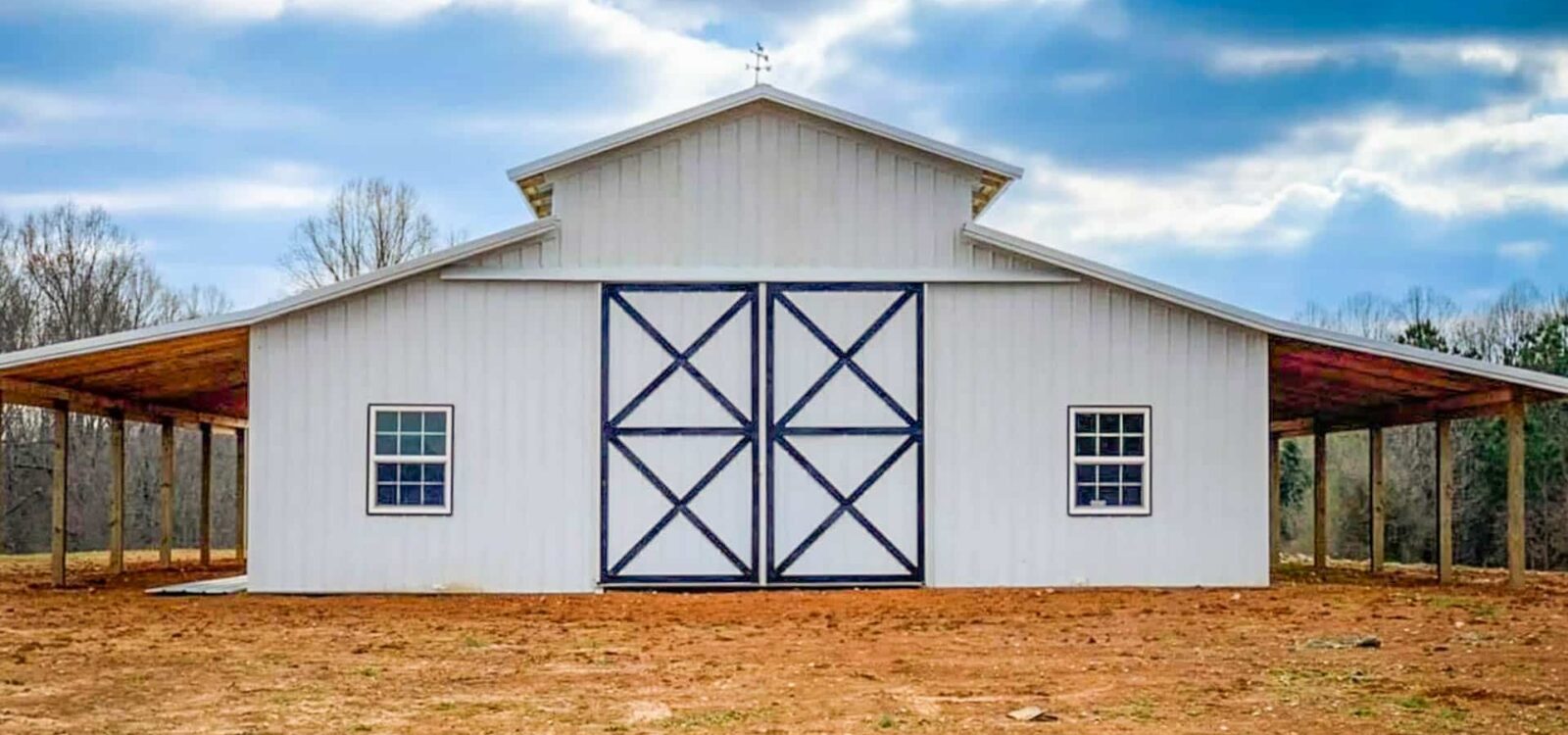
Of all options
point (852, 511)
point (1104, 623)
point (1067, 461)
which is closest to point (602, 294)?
point (852, 511)

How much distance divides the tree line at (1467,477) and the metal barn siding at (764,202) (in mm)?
21234

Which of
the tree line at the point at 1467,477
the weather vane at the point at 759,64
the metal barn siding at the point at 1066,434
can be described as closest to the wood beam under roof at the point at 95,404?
the weather vane at the point at 759,64

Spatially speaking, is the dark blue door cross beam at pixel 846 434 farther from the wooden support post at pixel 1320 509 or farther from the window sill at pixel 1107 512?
the wooden support post at pixel 1320 509

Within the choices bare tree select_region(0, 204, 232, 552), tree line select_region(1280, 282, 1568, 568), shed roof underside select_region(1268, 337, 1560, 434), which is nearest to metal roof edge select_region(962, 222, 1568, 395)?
shed roof underside select_region(1268, 337, 1560, 434)

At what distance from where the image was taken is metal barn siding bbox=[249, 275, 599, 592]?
17062 millimetres

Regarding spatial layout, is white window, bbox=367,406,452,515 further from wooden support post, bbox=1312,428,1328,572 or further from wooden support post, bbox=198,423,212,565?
wooden support post, bbox=1312,428,1328,572

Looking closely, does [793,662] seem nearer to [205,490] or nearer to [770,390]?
[770,390]

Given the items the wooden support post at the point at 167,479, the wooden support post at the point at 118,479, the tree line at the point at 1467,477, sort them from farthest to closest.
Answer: the tree line at the point at 1467,477, the wooden support post at the point at 167,479, the wooden support post at the point at 118,479

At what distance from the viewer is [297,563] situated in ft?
56.0

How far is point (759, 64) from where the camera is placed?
61.8 ft

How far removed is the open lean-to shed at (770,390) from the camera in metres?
17.2

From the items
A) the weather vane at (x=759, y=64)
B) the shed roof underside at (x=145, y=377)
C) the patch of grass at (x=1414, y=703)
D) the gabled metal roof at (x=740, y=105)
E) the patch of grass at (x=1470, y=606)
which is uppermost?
the weather vane at (x=759, y=64)

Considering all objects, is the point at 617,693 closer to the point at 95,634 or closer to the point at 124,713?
the point at 124,713

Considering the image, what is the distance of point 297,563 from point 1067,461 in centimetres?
824
